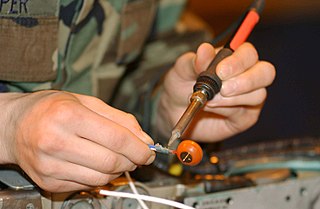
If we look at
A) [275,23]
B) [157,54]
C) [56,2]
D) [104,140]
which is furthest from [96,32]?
[275,23]

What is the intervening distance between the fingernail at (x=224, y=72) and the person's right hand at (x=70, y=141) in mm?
142

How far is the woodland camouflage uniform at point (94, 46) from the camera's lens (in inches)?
29.8

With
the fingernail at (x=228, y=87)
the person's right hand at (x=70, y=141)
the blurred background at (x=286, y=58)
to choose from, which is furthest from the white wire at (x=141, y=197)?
the blurred background at (x=286, y=58)

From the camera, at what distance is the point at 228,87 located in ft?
2.36

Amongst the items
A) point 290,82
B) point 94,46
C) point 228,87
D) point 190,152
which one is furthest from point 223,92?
point 290,82

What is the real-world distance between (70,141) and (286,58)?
1.60m

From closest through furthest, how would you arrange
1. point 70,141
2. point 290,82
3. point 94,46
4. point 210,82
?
point 70,141 → point 210,82 → point 94,46 → point 290,82

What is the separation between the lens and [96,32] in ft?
2.99

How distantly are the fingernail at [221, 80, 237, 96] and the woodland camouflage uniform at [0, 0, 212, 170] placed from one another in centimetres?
22

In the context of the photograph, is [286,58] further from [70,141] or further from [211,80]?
[70,141]

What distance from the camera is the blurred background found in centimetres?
177

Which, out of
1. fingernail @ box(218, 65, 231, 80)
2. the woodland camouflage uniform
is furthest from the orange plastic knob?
the woodland camouflage uniform

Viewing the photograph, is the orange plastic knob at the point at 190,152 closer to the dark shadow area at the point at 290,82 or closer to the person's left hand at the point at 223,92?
the person's left hand at the point at 223,92

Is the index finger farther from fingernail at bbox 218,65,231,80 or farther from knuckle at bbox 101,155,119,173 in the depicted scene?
knuckle at bbox 101,155,119,173
